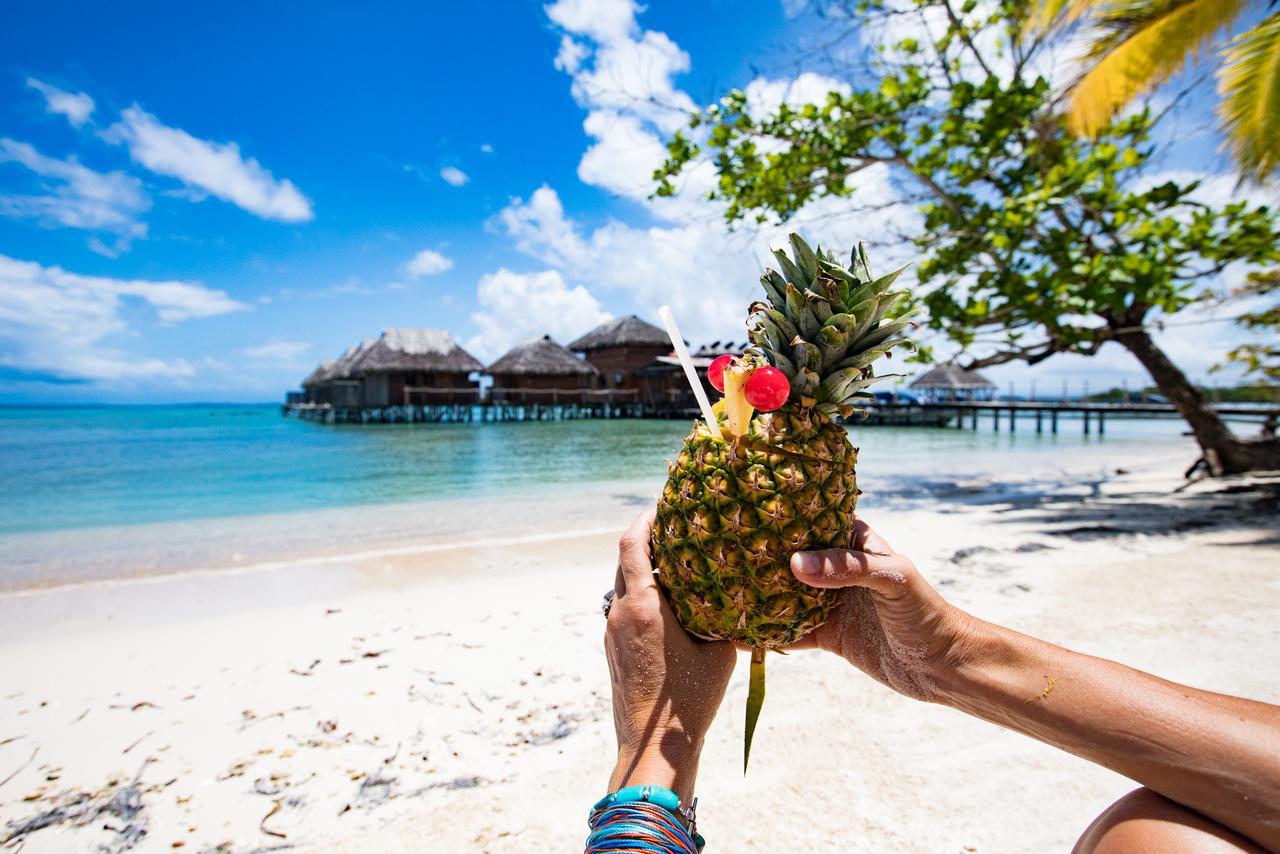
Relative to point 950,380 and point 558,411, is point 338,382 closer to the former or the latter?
point 558,411

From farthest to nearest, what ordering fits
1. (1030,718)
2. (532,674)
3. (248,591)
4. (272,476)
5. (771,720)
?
(272,476)
(248,591)
(532,674)
(771,720)
(1030,718)

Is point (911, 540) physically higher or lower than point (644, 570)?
lower

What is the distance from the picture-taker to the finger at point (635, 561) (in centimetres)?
146

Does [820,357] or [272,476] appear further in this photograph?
[272,476]

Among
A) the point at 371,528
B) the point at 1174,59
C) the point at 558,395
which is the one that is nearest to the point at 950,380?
the point at 558,395

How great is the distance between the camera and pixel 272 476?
15773mm

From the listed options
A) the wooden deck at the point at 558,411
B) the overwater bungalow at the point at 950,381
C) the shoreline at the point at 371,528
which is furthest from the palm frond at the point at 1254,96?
the overwater bungalow at the point at 950,381

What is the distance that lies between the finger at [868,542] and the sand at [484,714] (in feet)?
3.67

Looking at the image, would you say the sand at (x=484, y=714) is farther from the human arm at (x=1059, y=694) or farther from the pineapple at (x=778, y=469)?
the pineapple at (x=778, y=469)

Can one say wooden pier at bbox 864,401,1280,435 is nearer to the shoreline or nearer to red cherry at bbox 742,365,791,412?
the shoreline

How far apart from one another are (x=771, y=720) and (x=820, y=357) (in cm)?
191

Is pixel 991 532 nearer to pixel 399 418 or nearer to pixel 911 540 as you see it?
pixel 911 540

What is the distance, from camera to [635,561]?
4.91 ft

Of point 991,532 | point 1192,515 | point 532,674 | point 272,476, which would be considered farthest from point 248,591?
point 272,476
